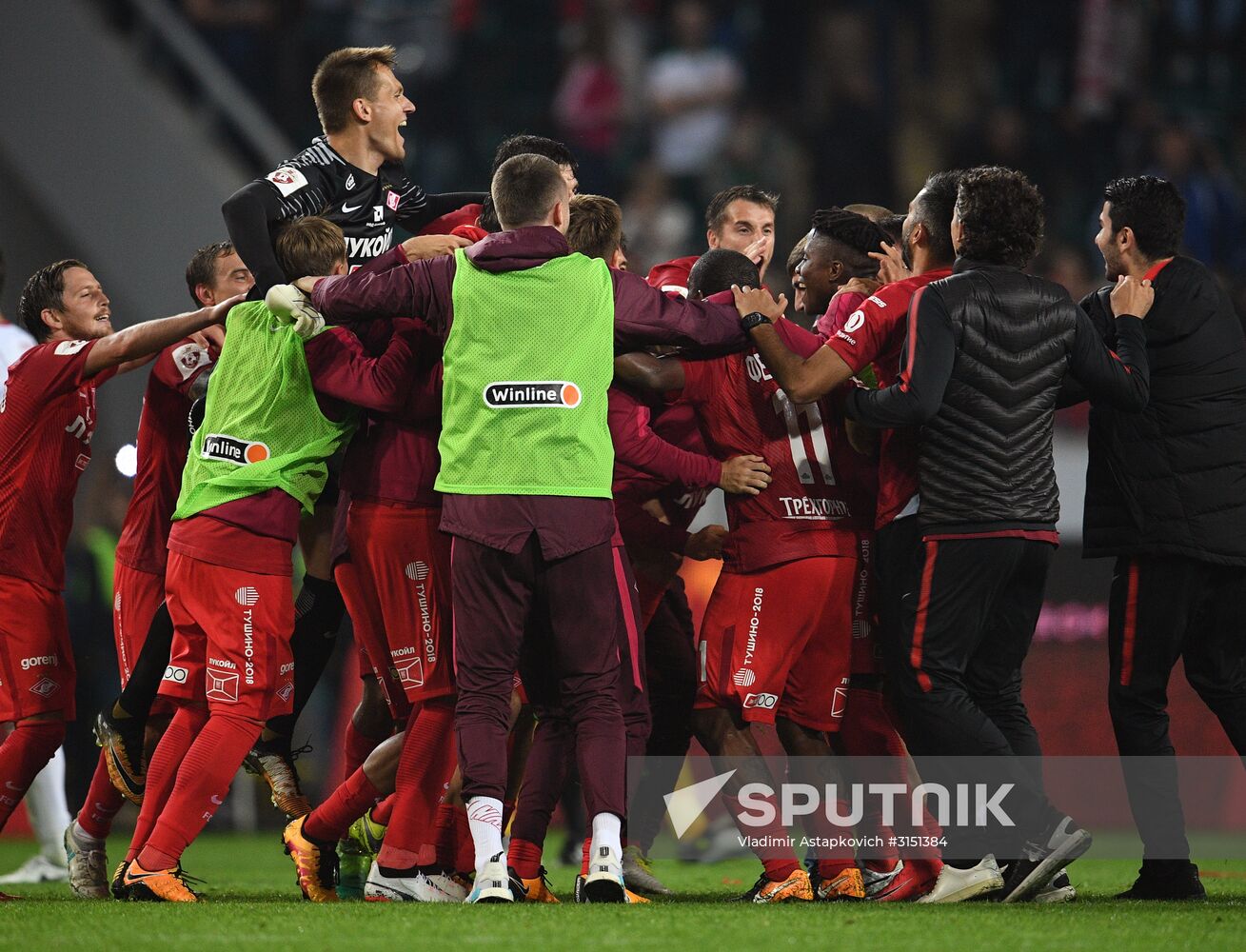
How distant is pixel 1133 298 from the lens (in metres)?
5.62

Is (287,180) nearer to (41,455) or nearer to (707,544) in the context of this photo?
(41,455)

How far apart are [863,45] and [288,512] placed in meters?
9.79

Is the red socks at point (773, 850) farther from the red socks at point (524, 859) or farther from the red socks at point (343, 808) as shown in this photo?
the red socks at point (343, 808)

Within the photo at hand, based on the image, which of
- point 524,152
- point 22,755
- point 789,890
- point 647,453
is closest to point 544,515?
point 647,453

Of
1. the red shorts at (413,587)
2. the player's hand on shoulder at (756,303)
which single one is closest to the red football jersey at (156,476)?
the red shorts at (413,587)

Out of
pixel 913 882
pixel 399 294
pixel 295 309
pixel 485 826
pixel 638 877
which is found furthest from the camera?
pixel 638 877

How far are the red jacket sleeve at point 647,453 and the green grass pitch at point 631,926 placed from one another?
4.64 ft

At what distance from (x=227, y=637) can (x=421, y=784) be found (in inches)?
31.4

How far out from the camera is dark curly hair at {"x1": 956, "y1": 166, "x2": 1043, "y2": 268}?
5.37 m

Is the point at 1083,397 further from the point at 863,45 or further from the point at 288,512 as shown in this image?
the point at 863,45

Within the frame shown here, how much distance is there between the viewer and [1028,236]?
5418mm

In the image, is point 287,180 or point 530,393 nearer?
point 530,393

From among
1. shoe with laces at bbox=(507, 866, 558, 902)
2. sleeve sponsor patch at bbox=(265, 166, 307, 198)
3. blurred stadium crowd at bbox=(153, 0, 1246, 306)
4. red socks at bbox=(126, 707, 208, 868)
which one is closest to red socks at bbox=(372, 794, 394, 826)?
shoe with laces at bbox=(507, 866, 558, 902)

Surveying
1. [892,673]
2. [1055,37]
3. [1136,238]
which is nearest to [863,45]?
[1055,37]
